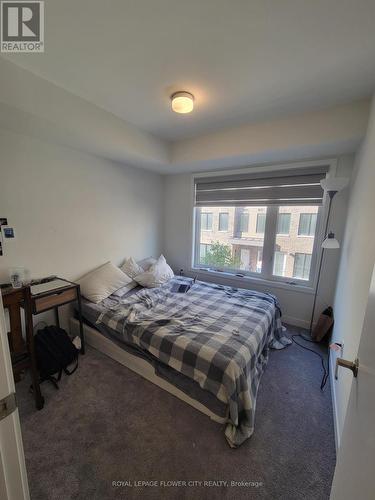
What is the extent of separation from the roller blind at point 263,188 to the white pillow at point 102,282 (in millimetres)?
1785

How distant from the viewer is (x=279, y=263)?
120 inches

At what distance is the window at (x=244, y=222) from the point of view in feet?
10.6

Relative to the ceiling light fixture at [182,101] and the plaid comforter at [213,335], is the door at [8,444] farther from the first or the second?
the ceiling light fixture at [182,101]

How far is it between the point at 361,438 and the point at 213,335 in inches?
48.3

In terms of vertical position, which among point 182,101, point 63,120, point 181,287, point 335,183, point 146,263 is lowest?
point 181,287

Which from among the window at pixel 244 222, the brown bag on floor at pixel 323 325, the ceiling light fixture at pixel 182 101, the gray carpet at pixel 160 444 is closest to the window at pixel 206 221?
the window at pixel 244 222

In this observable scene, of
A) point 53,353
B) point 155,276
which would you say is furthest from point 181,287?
point 53,353

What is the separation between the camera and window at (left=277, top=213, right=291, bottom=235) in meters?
2.91

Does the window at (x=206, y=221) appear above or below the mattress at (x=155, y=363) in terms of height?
above

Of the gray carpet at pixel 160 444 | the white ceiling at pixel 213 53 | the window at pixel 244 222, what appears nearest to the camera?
the white ceiling at pixel 213 53

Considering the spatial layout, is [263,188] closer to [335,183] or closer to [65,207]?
[335,183]

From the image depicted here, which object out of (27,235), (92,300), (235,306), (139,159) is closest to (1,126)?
(27,235)

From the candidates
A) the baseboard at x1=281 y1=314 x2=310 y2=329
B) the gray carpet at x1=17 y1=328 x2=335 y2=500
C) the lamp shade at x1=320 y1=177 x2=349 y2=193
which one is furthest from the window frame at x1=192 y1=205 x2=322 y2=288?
the gray carpet at x1=17 y1=328 x2=335 y2=500

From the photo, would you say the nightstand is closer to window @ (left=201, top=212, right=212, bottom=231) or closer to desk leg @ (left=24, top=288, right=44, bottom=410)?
desk leg @ (left=24, top=288, right=44, bottom=410)
